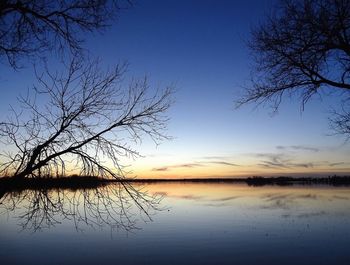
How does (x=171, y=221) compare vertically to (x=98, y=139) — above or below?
below

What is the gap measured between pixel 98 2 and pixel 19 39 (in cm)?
134

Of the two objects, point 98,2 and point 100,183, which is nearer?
point 98,2

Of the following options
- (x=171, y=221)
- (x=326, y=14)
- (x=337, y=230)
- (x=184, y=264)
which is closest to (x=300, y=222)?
(x=337, y=230)

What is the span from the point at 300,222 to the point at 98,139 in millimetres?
21543

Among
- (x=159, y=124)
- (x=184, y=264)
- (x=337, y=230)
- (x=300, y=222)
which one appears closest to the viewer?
(x=159, y=124)

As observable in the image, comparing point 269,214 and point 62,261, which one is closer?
point 62,261

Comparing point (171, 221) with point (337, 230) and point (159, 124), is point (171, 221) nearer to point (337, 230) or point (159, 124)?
point (337, 230)

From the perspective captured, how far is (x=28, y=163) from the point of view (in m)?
5.46

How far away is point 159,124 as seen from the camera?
663 centimetres

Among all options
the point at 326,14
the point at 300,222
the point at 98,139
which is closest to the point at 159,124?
the point at 98,139

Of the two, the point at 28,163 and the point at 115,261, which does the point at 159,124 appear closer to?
the point at 28,163

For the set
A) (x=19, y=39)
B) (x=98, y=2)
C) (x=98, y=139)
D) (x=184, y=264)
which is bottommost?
(x=184, y=264)

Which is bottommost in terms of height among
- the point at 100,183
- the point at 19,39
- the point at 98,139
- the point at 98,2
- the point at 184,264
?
the point at 184,264

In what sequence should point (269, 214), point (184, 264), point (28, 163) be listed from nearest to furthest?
point (28, 163)
point (184, 264)
point (269, 214)
